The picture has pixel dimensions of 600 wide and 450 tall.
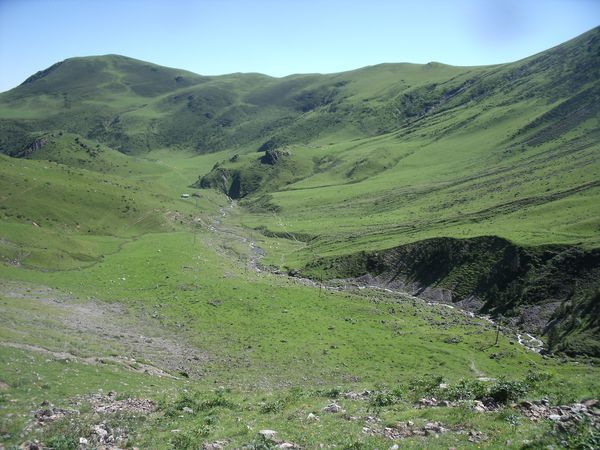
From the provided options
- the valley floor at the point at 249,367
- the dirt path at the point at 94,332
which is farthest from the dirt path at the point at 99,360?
the valley floor at the point at 249,367

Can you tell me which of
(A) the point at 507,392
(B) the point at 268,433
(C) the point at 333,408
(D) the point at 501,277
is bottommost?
(D) the point at 501,277

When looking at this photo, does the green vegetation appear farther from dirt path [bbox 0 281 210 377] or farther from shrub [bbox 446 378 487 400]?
dirt path [bbox 0 281 210 377]

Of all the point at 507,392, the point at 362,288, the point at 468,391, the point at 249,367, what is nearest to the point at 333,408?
the point at 468,391

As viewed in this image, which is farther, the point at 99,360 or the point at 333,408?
the point at 99,360

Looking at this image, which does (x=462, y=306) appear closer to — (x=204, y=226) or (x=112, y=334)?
(x=112, y=334)

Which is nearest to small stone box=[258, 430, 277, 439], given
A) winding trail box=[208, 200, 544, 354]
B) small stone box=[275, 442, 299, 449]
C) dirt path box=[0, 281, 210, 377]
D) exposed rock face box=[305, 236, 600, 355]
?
small stone box=[275, 442, 299, 449]

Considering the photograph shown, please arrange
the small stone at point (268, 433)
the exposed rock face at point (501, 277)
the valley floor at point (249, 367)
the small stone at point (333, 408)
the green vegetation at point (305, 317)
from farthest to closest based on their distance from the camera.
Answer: the exposed rock face at point (501, 277) → the small stone at point (333, 408) → the green vegetation at point (305, 317) → the valley floor at point (249, 367) → the small stone at point (268, 433)

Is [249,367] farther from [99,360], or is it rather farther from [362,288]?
[362,288]

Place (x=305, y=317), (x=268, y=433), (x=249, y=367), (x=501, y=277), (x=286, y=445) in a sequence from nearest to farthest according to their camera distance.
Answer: (x=286, y=445) → (x=268, y=433) → (x=249, y=367) → (x=305, y=317) → (x=501, y=277)

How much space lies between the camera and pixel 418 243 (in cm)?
10800

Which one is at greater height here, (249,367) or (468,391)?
(468,391)

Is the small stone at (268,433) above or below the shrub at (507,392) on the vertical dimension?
below

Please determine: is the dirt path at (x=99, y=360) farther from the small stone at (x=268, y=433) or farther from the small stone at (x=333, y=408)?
the small stone at (x=268, y=433)

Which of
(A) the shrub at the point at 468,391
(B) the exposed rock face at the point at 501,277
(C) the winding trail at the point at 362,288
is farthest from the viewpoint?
(B) the exposed rock face at the point at 501,277
